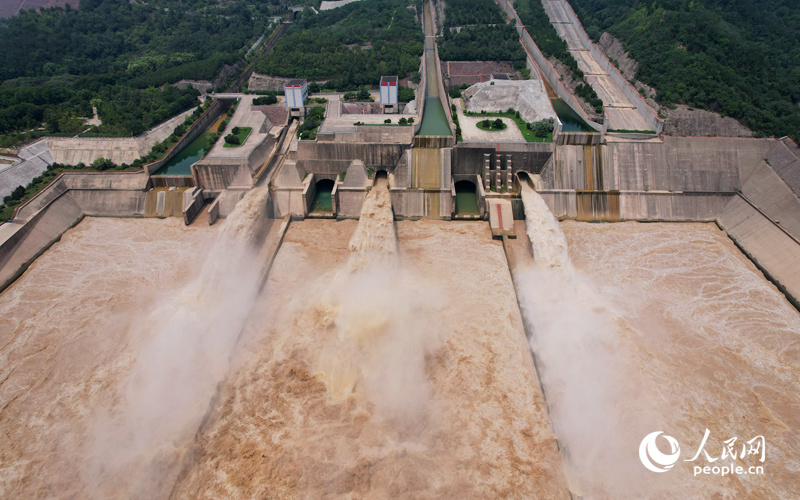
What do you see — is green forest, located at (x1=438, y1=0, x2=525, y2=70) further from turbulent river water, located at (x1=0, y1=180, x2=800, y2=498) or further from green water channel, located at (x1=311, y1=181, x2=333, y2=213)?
turbulent river water, located at (x1=0, y1=180, x2=800, y2=498)

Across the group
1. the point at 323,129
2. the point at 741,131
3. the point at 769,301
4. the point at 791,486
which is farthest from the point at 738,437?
the point at 323,129

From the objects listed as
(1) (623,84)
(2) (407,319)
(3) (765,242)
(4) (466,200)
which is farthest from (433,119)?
(3) (765,242)

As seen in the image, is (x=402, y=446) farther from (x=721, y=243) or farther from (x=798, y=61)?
(x=798, y=61)

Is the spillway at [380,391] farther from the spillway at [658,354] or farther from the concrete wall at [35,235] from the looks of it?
the concrete wall at [35,235]

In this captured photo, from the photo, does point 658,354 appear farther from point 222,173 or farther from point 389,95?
point 222,173

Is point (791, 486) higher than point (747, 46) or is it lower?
lower

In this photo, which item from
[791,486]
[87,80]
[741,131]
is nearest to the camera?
[791,486]

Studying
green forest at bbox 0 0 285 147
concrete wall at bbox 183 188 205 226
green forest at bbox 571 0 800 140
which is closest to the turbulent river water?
concrete wall at bbox 183 188 205 226
